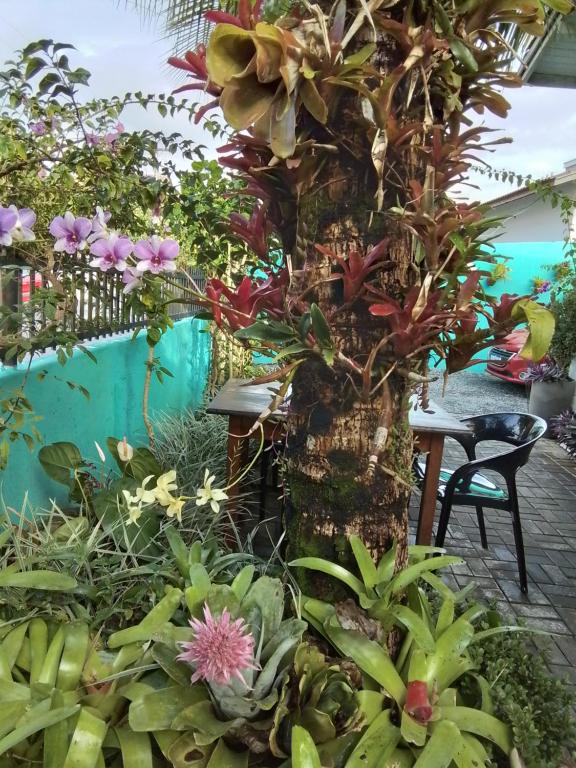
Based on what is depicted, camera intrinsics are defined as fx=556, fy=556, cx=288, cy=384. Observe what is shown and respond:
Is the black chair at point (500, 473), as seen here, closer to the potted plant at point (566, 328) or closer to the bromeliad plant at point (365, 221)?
the bromeliad plant at point (365, 221)

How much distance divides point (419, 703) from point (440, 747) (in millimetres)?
103

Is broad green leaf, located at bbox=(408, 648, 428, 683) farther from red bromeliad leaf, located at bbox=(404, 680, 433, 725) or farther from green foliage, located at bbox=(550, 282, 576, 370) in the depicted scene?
green foliage, located at bbox=(550, 282, 576, 370)

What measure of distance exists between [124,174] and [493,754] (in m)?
2.41

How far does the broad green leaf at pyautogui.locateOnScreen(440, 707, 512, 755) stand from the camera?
4.66ft

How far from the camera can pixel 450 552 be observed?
3424 mm

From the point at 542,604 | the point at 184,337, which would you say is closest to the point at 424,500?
the point at 542,604

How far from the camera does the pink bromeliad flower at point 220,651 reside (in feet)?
3.75

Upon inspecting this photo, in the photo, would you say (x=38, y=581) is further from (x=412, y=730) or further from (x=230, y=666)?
(x=412, y=730)

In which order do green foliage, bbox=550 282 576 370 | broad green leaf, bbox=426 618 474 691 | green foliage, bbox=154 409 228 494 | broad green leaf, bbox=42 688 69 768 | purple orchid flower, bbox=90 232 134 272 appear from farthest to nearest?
green foliage, bbox=550 282 576 370
green foliage, bbox=154 409 228 494
purple orchid flower, bbox=90 232 134 272
broad green leaf, bbox=426 618 474 691
broad green leaf, bbox=42 688 69 768

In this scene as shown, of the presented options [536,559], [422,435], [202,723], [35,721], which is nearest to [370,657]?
[202,723]

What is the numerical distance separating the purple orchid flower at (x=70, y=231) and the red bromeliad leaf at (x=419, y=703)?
1716 mm

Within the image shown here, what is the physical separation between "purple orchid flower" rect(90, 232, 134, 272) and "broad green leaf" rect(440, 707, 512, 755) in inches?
64.5

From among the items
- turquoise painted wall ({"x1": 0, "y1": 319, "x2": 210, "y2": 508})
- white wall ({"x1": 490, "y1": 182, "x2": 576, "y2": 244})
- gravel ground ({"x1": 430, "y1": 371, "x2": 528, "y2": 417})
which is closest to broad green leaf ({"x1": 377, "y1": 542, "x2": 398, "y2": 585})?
turquoise painted wall ({"x1": 0, "y1": 319, "x2": 210, "y2": 508})

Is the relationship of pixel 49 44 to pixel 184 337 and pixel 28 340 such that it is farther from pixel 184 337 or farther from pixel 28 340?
pixel 184 337
